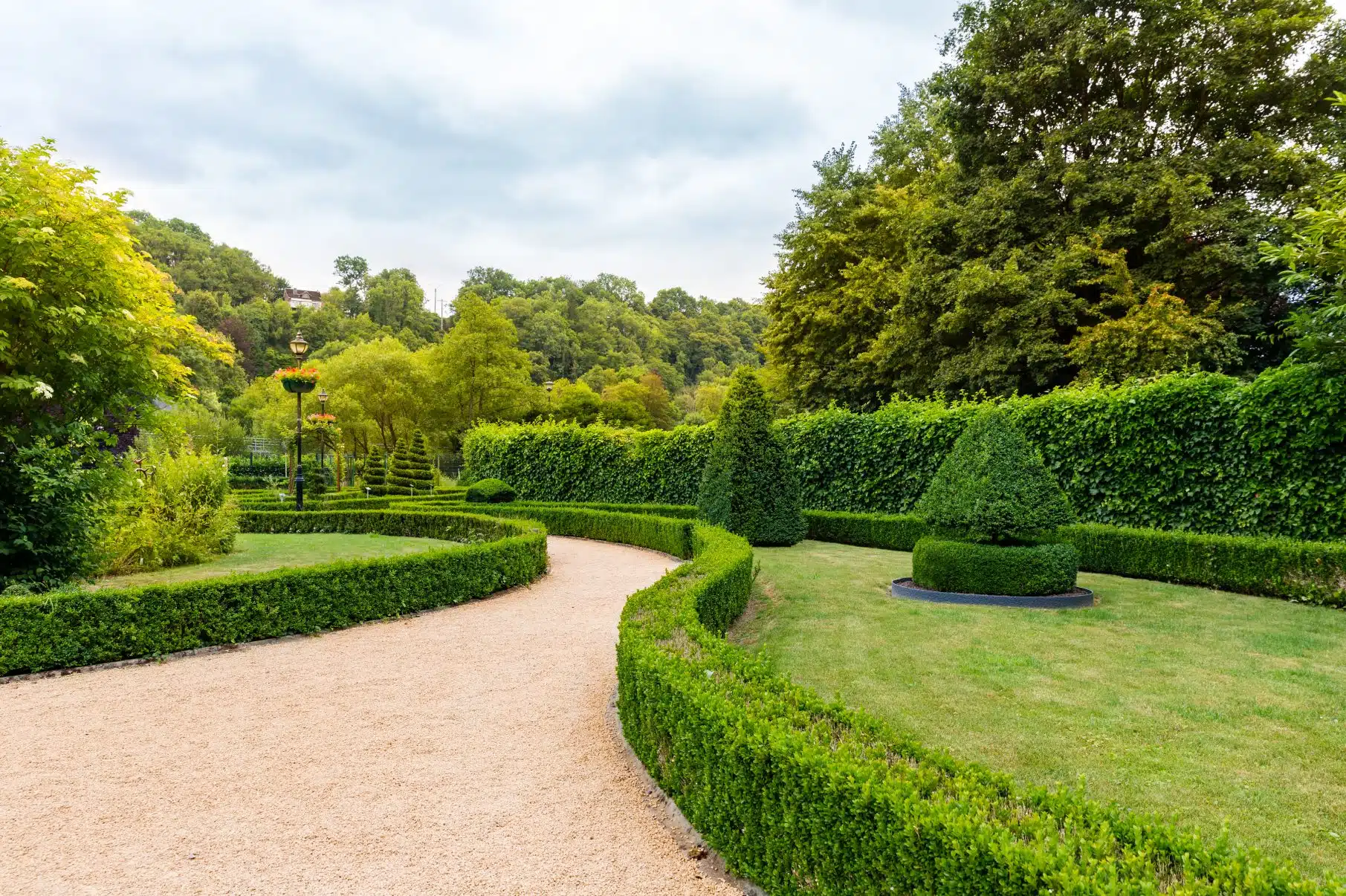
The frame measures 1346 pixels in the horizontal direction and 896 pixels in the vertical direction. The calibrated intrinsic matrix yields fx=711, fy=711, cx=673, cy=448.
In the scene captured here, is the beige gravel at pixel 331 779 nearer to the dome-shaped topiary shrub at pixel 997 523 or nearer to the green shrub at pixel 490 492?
the dome-shaped topiary shrub at pixel 997 523

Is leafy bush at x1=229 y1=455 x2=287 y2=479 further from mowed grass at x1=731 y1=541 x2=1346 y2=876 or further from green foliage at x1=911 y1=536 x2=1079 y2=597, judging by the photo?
mowed grass at x1=731 y1=541 x2=1346 y2=876

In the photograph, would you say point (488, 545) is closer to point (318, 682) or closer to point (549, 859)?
point (318, 682)

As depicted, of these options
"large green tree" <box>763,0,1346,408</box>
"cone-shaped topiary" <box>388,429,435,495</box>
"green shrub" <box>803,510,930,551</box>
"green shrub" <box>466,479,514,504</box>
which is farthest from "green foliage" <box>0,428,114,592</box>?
"cone-shaped topiary" <box>388,429,435,495</box>

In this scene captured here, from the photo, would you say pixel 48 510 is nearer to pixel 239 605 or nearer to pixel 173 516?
pixel 239 605

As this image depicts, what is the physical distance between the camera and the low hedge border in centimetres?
788

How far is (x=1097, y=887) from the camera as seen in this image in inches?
69.4

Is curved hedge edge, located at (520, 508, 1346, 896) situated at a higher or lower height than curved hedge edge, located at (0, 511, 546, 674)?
higher

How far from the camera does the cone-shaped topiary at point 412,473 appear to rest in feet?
88.5

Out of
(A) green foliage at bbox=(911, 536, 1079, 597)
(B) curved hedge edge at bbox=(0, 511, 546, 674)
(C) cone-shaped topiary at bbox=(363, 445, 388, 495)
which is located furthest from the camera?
(C) cone-shaped topiary at bbox=(363, 445, 388, 495)

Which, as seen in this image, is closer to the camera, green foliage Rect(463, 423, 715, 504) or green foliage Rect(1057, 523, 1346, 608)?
green foliage Rect(1057, 523, 1346, 608)

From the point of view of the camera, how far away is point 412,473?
2752 centimetres

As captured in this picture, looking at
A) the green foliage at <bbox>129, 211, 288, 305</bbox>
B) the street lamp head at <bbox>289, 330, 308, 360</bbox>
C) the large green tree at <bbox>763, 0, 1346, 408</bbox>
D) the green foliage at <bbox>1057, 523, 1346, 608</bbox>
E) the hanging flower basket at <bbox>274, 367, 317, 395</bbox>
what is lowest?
the green foliage at <bbox>1057, 523, 1346, 608</bbox>

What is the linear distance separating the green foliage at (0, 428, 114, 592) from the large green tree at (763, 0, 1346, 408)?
16.5 meters

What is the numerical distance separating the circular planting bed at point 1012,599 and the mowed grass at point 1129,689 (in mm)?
295
